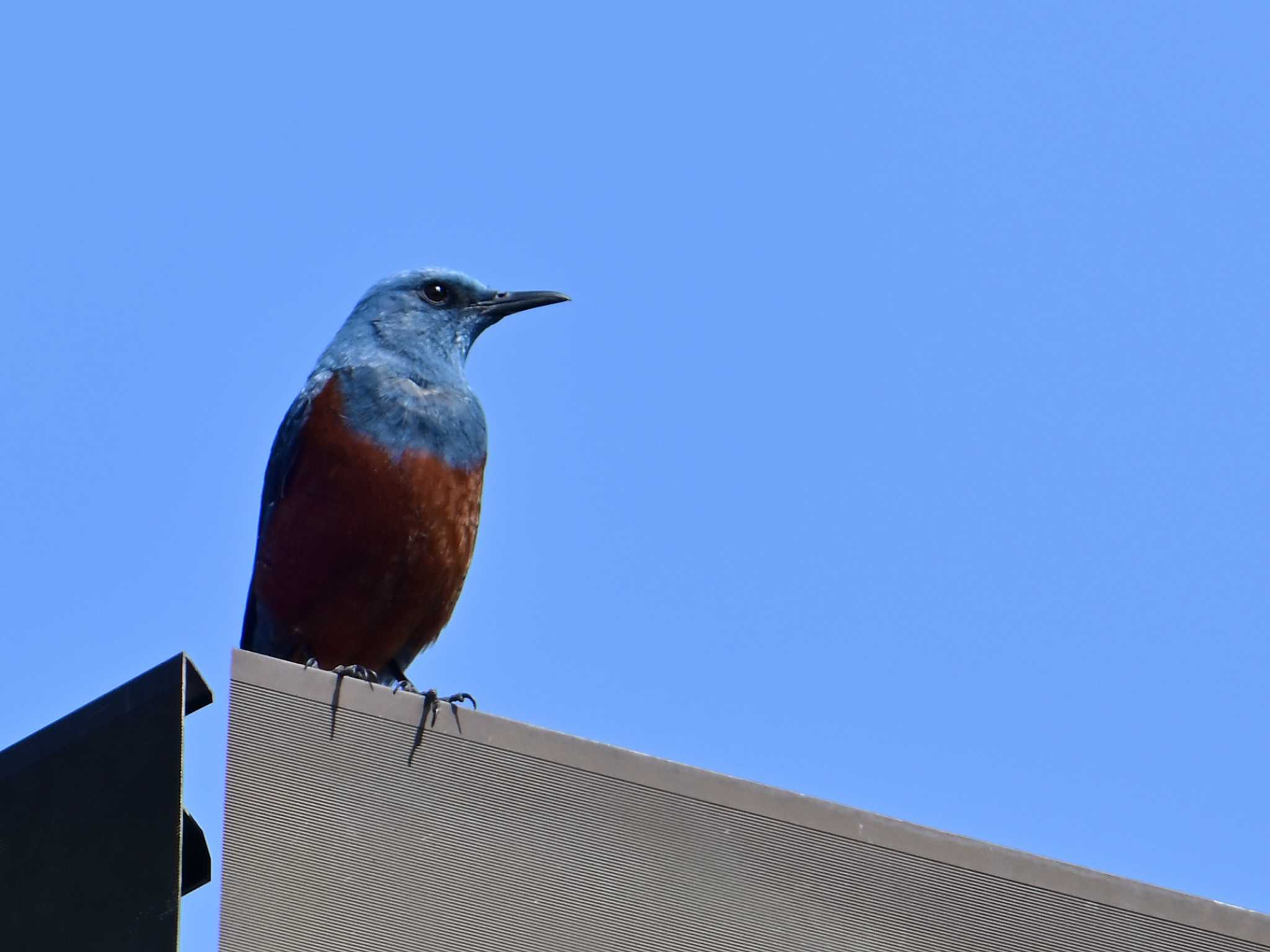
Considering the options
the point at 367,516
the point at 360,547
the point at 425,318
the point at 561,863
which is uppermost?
the point at 425,318

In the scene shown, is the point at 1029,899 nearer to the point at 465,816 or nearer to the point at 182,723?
the point at 465,816

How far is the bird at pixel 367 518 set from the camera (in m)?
7.21

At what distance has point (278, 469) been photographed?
763 cm

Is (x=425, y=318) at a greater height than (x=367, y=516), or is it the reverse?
(x=425, y=318)

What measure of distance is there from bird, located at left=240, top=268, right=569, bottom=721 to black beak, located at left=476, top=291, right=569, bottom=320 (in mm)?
831

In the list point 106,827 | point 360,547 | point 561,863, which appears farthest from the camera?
point 360,547

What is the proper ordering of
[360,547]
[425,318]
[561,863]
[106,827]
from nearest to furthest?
[106,827], [561,863], [360,547], [425,318]

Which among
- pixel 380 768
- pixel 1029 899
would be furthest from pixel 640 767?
pixel 1029 899

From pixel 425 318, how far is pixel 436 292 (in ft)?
0.83

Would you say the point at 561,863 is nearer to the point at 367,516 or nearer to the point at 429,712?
the point at 429,712

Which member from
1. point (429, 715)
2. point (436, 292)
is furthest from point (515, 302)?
point (429, 715)

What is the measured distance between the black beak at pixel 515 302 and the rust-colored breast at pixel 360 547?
54.5 inches

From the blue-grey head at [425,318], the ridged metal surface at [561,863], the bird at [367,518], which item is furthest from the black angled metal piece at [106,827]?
the blue-grey head at [425,318]

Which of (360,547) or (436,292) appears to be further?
(436,292)
